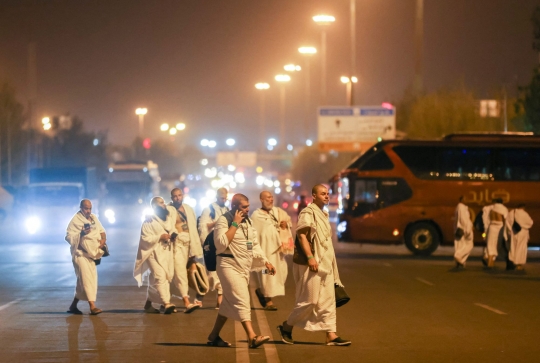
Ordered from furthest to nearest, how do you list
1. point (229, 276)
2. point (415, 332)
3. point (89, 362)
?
point (415, 332) < point (229, 276) < point (89, 362)

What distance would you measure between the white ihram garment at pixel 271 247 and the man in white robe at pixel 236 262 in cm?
338

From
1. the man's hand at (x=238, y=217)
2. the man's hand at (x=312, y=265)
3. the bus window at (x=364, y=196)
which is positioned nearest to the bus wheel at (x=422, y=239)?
the bus window at (x=364, y=196)

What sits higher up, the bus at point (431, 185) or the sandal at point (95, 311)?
the bus at point (431, 185)

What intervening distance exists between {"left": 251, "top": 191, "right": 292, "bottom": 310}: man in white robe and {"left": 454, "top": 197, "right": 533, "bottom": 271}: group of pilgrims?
31.1 ft

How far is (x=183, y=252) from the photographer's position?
13391 millimetres

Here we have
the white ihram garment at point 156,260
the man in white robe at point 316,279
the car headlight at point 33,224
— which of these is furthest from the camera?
the car headlight at point 33,224

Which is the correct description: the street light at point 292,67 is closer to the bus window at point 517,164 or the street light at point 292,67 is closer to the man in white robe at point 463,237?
the bus window at point 517,164

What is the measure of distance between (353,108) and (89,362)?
133 ft

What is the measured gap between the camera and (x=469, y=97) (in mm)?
50375

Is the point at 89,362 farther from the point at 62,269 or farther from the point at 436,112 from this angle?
the point at 436,112

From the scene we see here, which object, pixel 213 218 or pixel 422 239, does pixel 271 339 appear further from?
pixel 422 239

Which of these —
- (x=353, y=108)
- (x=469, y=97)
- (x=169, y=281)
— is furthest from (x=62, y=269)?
(x=469, y=97)

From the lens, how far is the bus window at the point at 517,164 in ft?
92.4

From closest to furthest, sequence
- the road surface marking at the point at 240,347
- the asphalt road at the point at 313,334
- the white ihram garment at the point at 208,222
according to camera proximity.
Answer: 1. the road surface marking at the point at 240,347
2. the asphalt road at the point at 313,334
3. the white ihram garment at the point at 208,222
